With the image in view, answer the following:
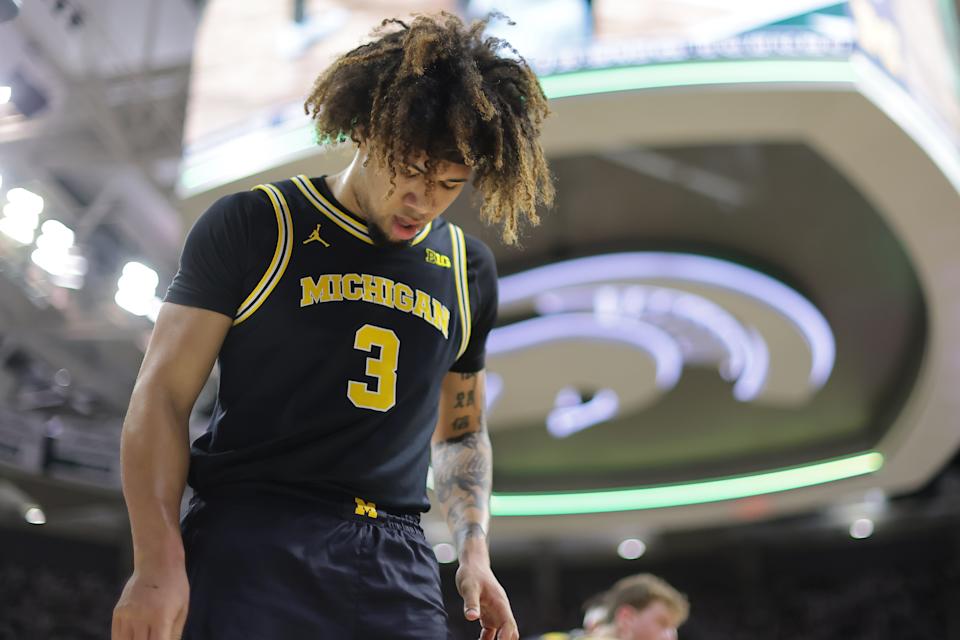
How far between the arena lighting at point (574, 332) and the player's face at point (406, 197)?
6.09 m

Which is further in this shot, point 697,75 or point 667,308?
point 667,308

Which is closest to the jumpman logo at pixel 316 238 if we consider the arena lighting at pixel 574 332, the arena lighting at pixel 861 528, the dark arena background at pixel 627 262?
the dark arena background at pixel 627 262

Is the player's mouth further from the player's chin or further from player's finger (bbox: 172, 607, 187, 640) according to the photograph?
player's finger (bbox: 172, 607, 187, 640)

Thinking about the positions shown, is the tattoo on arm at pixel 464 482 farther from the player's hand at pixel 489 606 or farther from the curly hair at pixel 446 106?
the curly hair at pixel 446 106

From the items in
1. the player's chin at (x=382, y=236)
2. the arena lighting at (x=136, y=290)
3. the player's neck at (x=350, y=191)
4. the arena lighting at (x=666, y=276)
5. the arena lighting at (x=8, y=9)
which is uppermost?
the arena lighting at (x=136, y=290)

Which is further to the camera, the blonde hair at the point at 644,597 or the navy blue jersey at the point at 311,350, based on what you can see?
the blonde hair at the point at 644,597

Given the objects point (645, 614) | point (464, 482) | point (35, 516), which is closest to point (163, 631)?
point (464, 482)

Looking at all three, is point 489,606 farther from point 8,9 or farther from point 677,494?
point 677,494

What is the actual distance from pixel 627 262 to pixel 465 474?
5.53m

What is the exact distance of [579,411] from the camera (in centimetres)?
907

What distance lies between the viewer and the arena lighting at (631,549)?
14195mm

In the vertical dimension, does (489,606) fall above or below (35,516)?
below

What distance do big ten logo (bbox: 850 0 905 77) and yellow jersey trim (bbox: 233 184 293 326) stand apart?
3.61 meters

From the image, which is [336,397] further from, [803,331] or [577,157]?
[803,331]
